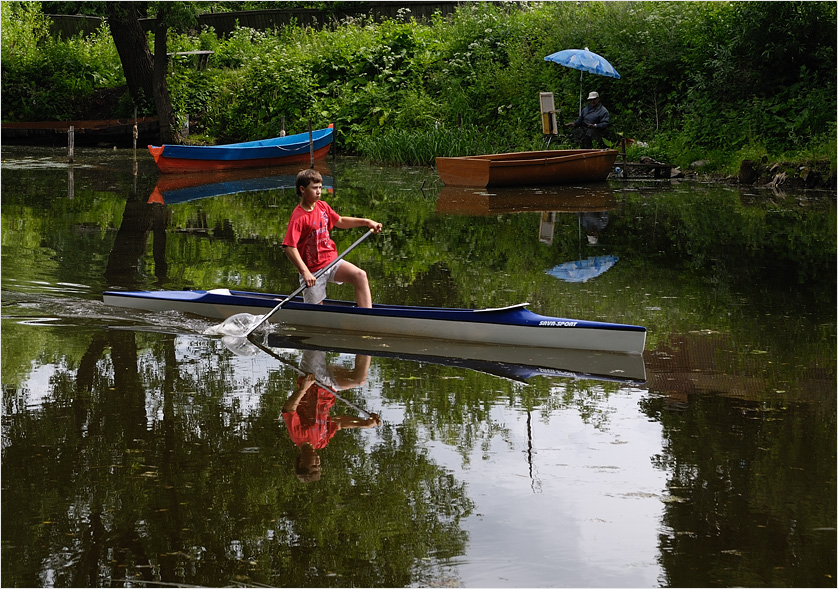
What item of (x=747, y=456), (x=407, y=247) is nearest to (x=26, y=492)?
(x=747, y=456)

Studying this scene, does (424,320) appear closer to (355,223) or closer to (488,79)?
(355,223)

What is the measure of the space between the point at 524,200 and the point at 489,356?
10.9m

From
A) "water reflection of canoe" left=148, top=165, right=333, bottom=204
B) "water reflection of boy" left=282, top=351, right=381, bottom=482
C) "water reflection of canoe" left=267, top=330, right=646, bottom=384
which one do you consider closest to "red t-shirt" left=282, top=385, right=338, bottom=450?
"water reflection of boy" left=282, top=351, right=381, bottom=482

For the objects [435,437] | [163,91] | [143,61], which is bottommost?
[435,437]

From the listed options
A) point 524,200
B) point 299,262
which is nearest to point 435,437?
point 299,262

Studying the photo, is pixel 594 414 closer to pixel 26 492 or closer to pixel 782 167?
pixel 26 492

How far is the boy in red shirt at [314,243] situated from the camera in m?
7.96

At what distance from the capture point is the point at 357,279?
26.9 feet

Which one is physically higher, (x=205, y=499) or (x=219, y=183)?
(x=219, y=183)

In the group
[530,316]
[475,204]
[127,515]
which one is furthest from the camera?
[475,204]

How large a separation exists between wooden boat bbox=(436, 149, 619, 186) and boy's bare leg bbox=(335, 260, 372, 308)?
11.3m

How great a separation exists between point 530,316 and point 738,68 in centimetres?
1613

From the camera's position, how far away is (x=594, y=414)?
6094 mm

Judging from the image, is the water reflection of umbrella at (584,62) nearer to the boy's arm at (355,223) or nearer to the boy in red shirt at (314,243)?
the boy's arm at (355,223)
